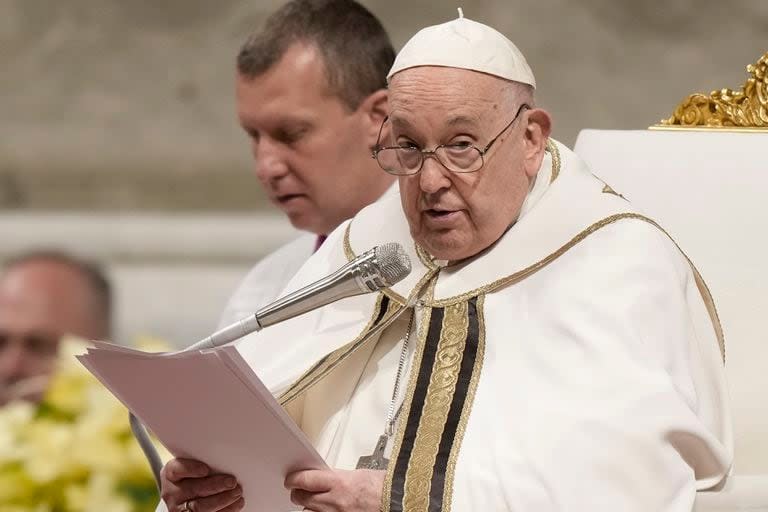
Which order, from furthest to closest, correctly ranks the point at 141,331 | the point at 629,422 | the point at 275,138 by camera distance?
the point at 141,331
the point at 275,138
the point at 629,422

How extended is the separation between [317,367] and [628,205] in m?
0.71

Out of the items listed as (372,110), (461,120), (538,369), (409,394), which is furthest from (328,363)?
(372,110)

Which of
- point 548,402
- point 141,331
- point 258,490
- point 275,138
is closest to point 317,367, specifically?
point 258,490

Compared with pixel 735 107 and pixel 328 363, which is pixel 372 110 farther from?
pixel 328 363

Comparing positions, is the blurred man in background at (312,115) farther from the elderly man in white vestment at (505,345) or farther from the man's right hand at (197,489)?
the man's right hand at (197,489)

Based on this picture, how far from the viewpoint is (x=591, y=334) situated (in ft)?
9.71

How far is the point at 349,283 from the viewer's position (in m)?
2.67

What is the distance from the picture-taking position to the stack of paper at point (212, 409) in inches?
108

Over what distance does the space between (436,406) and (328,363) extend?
335 millimetres

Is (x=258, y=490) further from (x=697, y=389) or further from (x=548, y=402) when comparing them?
(x=697, y=389)

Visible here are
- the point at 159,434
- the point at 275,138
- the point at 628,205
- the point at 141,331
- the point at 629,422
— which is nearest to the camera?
the point at 629,422

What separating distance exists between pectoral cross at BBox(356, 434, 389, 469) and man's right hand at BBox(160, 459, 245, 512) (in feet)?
0.79

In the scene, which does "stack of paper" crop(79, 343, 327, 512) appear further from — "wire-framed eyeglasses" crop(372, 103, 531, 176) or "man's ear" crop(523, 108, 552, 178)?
"man's ear" crop(523, 108, 552, 178)

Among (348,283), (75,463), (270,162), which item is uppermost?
(270,162)
